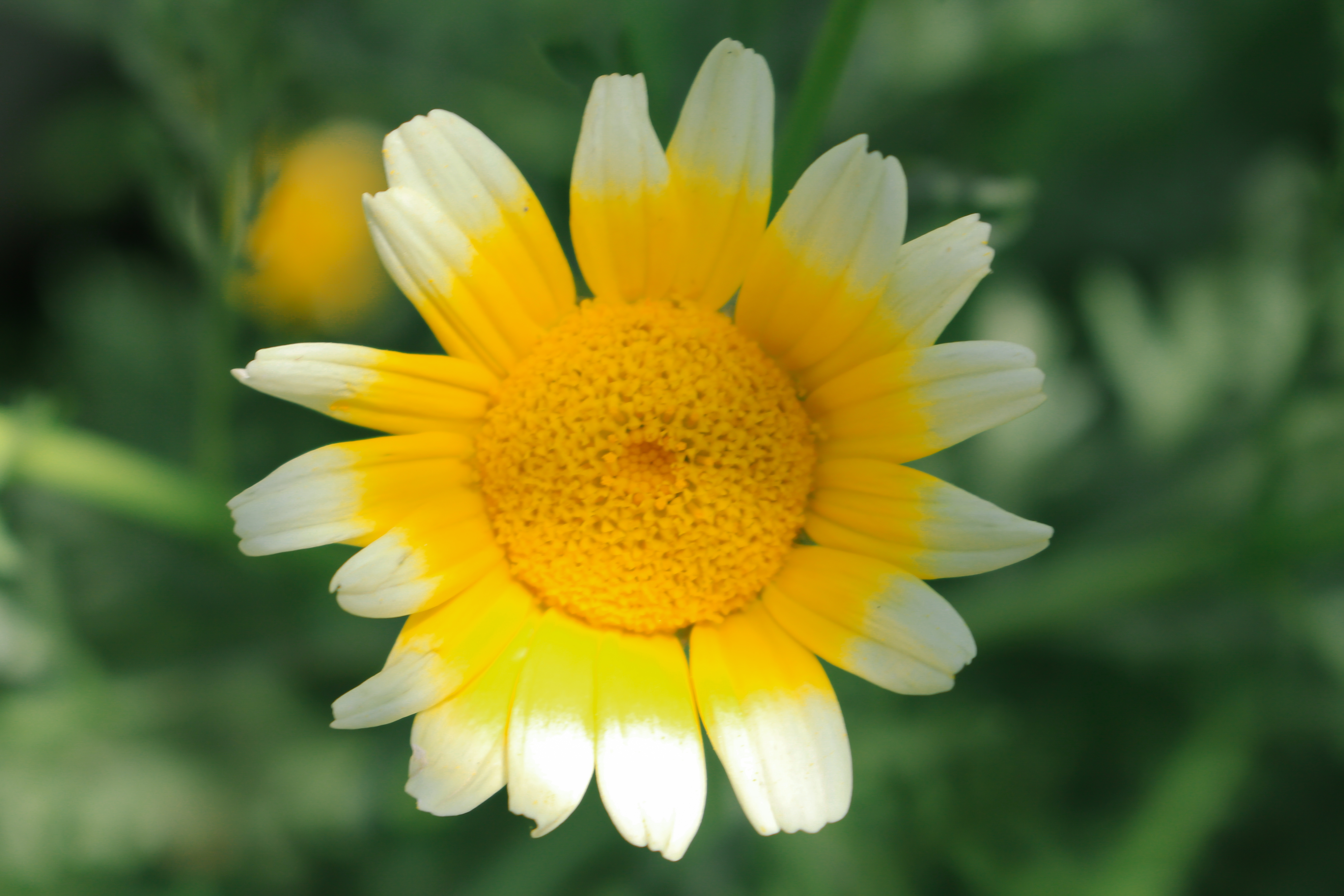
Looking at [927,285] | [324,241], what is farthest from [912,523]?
[324,241]

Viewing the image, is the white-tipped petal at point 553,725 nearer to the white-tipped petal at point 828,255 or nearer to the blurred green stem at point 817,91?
the white-tipped petal at point 828,255

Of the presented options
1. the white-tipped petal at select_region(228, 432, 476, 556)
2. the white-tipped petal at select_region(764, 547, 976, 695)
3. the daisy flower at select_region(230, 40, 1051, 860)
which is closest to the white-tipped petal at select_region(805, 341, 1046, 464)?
the daisy flower at select_region(230, 40, 1051, 860)

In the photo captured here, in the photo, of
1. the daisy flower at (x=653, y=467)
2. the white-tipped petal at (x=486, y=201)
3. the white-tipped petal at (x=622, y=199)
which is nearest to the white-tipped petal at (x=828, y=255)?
the daisy flower at (x=653, y=467)

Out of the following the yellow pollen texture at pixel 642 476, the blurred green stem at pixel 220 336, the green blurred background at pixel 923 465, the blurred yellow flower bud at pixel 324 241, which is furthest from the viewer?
the blurred yellow flower bud at pixel 324 241

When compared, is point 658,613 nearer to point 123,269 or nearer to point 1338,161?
point 1338,161

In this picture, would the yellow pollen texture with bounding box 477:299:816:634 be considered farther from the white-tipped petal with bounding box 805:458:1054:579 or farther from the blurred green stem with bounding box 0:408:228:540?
the blurred green stem with bounding box 0:408:228:540

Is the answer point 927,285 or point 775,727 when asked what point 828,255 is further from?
point 775,727
